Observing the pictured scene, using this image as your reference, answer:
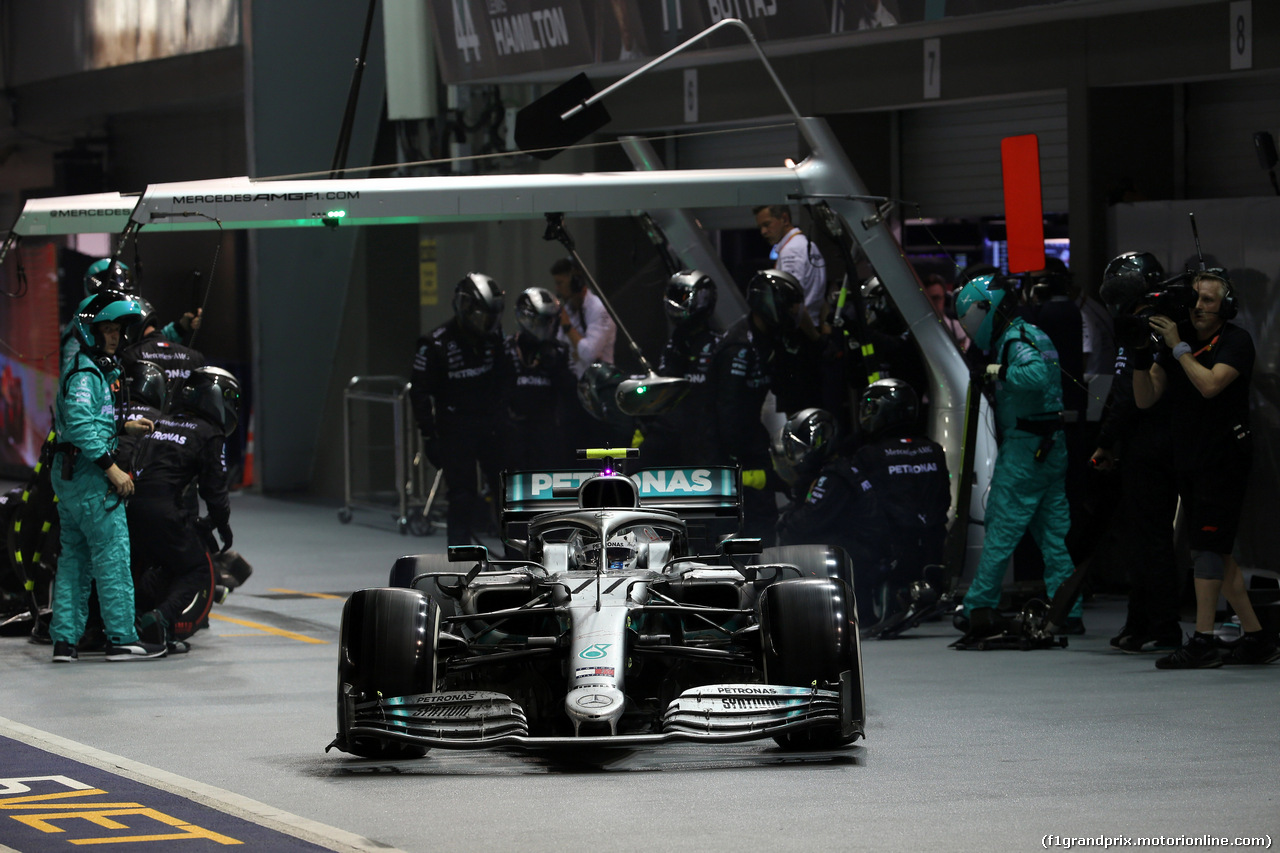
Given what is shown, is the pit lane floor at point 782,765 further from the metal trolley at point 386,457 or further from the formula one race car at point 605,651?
the metal trolley at point 386,457

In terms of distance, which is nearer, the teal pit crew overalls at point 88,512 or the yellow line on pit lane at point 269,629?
the teal pit crew overalls at point 88,512

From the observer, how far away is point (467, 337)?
47.3 feet

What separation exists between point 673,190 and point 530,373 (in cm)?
348

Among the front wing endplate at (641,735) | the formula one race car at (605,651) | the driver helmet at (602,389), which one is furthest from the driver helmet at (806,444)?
the front wing endplate at (641,735)

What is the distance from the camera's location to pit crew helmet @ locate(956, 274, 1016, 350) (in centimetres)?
1112

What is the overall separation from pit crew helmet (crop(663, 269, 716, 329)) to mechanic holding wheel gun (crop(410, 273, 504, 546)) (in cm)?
146

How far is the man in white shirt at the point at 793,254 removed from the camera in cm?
1413

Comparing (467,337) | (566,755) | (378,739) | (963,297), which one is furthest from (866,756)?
(467,337)

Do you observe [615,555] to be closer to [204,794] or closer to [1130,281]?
[204,794]

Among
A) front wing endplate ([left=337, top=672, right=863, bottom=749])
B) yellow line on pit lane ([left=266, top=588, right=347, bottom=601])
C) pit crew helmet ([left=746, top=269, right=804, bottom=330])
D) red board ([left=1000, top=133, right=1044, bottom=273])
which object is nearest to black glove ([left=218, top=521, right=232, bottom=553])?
yellow line on pit lane ([left=266, top=588, right=347, bottom=601])

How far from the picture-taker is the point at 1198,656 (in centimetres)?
992

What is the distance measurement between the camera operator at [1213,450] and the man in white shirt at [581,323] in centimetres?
657

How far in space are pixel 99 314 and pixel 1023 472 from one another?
5180mm

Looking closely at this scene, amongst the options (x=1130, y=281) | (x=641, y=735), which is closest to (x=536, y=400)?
(x=1130, y=281)
